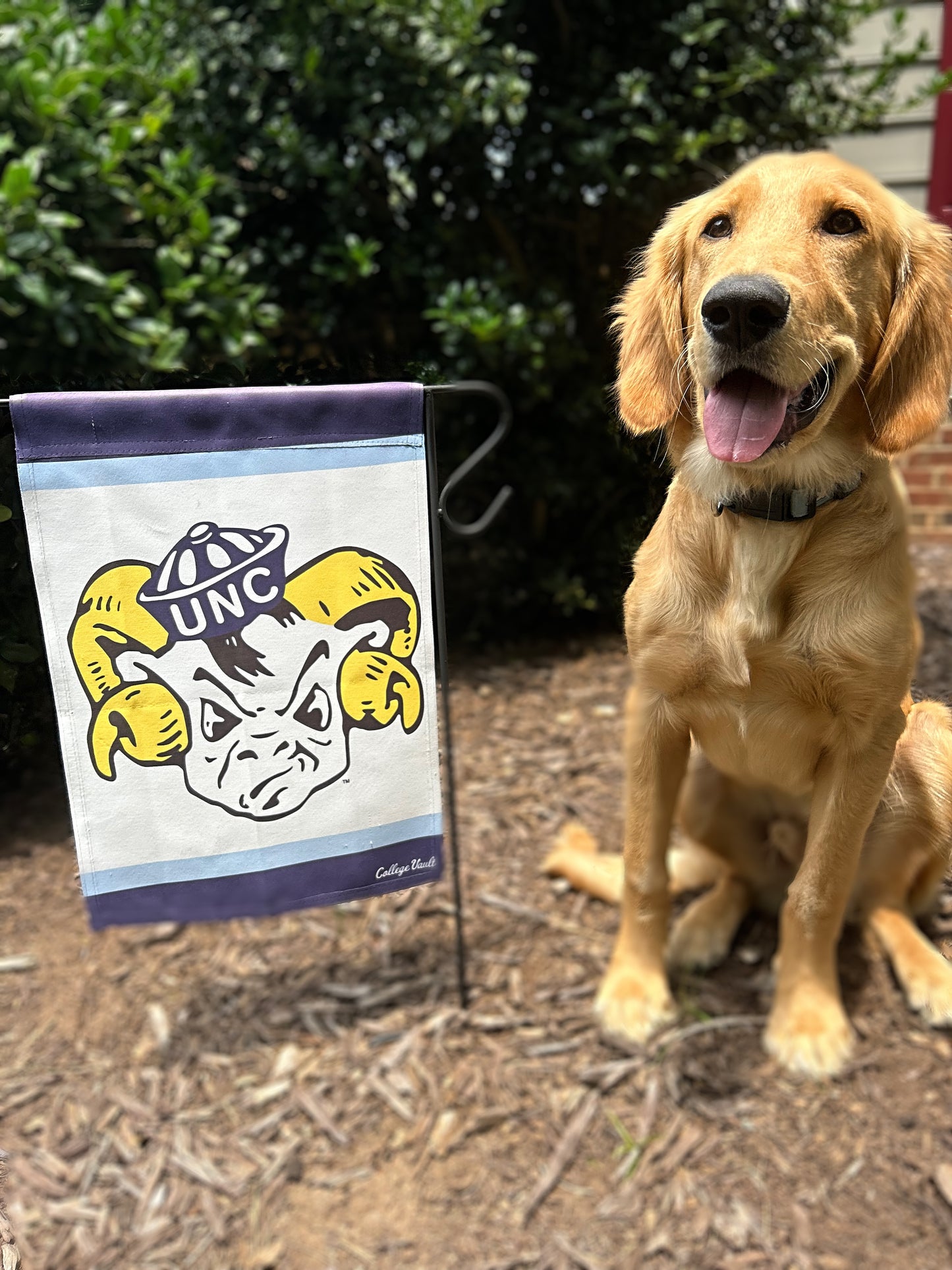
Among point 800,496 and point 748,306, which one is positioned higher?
point 748,306

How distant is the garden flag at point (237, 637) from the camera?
3.97 ft

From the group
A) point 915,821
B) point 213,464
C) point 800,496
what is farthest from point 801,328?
point 213,464

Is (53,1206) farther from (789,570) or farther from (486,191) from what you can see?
(486,191)

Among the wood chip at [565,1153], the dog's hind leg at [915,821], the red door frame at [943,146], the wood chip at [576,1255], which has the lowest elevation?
the wood chip at [576,1255]

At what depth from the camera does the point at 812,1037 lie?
2.23 meters

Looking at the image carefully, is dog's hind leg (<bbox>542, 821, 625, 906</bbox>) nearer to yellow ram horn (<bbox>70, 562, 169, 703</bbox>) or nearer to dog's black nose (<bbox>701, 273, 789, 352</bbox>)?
yellow ram horn (<bbox>70, 562, 169, 703</bbox>)

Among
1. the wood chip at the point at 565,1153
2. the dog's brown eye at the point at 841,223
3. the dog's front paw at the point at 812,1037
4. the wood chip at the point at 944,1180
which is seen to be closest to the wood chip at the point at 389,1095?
the wood chip at the point at 565,1153

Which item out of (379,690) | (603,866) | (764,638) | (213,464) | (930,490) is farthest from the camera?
(603,866)

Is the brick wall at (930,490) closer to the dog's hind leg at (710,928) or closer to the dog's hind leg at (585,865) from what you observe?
the dog's hind leg at (710,928)

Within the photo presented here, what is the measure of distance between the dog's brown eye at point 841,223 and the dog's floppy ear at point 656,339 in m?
0.16

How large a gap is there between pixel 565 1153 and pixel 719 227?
219cm

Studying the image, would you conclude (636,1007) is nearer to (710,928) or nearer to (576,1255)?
(710,928)

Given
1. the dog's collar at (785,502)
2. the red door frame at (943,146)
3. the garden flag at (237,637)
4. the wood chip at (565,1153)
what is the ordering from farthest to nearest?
the wood chip at (565,1153), the garden flag at (237,637), the red door frame at (943,146), the dog's collar at (785,502)

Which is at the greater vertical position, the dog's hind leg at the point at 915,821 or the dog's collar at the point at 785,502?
the dog's collar at the point at 785,502
